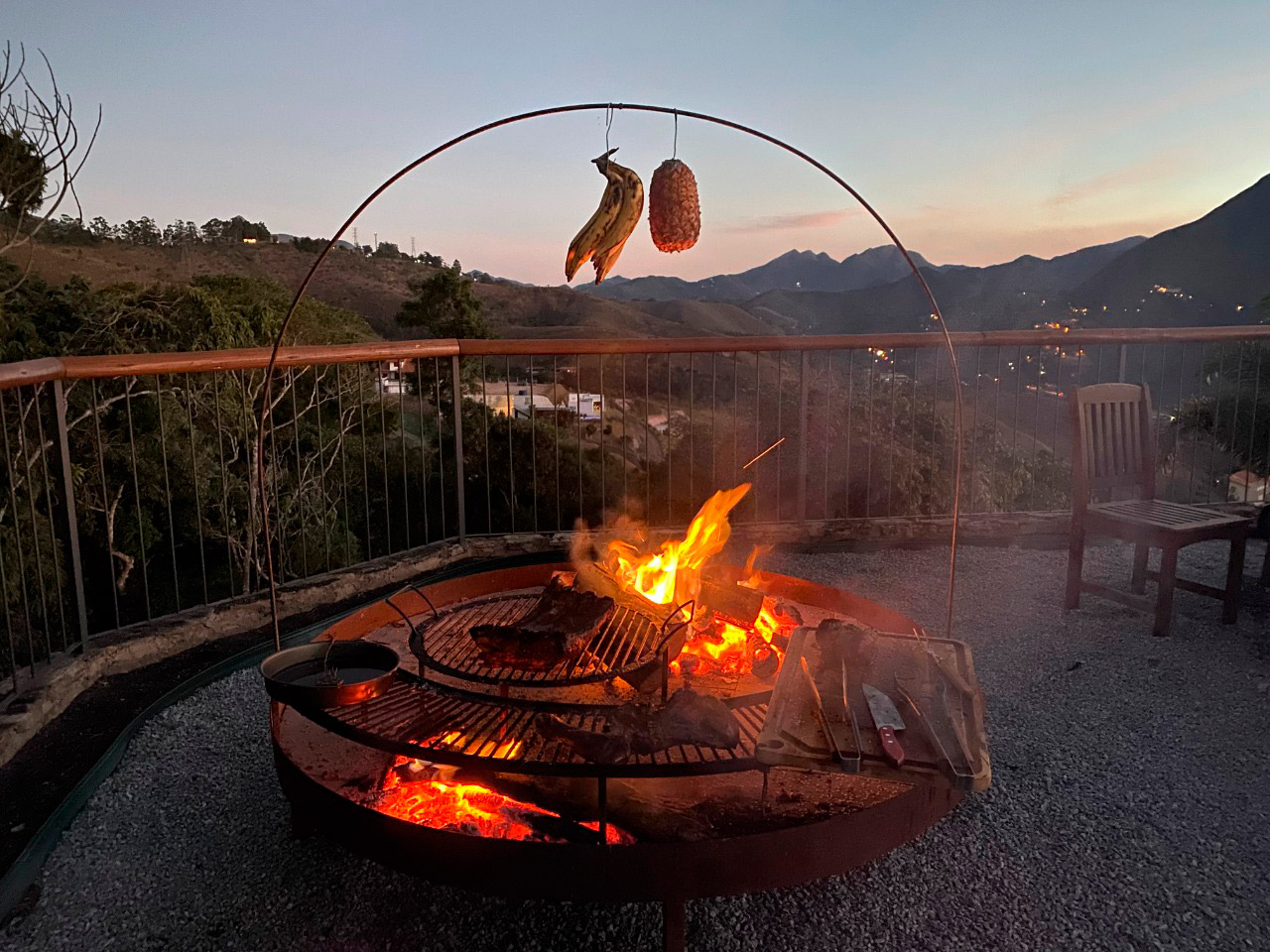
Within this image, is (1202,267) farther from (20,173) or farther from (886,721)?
(20,173)

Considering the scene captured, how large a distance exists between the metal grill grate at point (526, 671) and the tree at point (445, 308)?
18.5 meters

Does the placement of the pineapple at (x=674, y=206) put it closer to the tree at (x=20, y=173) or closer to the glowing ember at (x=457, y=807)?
the glowing ember at (x=457, y=807)

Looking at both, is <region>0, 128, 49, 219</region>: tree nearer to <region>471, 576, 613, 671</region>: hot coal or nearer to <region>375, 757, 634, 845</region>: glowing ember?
<region>471, 576, 613, 671</region>: hot coal

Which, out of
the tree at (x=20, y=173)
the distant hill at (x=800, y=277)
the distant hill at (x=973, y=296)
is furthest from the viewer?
the distant hill at (x=800, y=277)

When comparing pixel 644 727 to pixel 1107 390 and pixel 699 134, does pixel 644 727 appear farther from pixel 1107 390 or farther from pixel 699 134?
pixel 1107 390

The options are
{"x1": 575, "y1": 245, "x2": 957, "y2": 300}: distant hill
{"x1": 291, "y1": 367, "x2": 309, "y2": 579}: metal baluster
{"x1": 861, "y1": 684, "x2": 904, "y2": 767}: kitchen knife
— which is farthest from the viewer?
{"x1": 575, "y1": 245, "x2": 957, "y2": 300}: distant hill

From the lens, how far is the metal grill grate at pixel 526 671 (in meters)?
1.97

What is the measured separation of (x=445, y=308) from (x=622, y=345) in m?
17.5

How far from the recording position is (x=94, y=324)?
13328 mm

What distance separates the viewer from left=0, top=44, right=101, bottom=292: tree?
8117 millimetres

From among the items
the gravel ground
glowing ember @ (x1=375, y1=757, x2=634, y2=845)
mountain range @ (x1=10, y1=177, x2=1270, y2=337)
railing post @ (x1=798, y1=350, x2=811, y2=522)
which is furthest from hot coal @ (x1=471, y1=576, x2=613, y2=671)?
mountain range @ (x1=10, y1=177, x2=1270, y2=337)

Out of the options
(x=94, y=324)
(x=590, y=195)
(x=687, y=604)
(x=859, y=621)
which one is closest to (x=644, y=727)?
(x=687, y=604)

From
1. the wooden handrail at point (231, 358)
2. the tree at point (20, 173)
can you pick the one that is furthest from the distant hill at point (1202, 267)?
the tree at point (20, 173)

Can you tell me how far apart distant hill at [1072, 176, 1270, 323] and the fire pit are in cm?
1490
